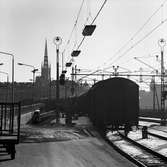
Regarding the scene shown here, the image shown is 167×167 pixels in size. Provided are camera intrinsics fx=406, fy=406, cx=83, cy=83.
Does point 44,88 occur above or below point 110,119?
above

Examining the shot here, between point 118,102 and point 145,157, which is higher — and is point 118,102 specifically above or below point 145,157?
above

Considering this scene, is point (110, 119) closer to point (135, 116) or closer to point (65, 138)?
point (135, 116)

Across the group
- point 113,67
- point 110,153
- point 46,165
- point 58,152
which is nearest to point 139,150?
point 110,153

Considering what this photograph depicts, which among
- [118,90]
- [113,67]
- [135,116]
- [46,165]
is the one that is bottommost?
[46,165]

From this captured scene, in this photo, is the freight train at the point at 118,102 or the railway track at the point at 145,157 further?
the freight train at the point at 118,102

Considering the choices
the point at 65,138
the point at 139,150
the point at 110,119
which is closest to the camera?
the point at 139,150

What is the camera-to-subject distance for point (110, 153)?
61.5 ft

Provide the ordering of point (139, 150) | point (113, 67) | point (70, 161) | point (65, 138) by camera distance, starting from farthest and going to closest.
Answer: point (113, 67), point (65, 138), point (139, 150), point (70, 161)

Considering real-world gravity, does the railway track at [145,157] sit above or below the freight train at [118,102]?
below

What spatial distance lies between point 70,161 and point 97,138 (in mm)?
9897

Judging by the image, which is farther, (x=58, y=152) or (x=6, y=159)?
(x=58, y=152)

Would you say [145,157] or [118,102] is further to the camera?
[118,102]

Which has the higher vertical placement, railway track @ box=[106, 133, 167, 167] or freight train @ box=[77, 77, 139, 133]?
freight train @ box=[77, 77, 139, 133]

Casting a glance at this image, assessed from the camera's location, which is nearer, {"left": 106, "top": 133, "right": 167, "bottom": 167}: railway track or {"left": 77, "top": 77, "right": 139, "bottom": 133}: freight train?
{"left": 106, "top": 133, "right": 167, "bottom": 167}: railway track
